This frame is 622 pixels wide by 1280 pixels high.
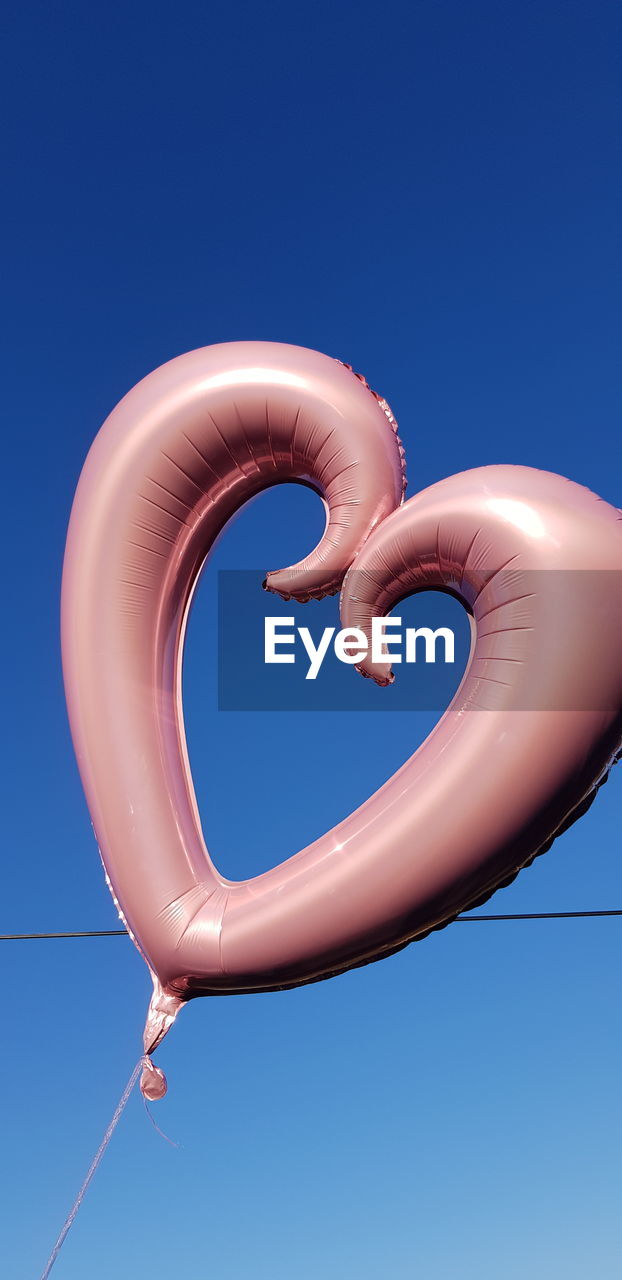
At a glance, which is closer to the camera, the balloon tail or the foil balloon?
Result: the foil balloon

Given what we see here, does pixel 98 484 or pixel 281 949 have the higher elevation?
pixel 98 484

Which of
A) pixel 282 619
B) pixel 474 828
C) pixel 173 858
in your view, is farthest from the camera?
pixel 282 619

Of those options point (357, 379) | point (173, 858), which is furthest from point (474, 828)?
point (357, 379)

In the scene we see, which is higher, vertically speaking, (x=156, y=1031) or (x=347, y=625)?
(x=347, y=625)

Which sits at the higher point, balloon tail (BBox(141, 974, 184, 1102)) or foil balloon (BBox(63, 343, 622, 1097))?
foil balloon (BBox(63, 343, 622, 1097))

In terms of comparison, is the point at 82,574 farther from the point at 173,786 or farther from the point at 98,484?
the point at 173,786

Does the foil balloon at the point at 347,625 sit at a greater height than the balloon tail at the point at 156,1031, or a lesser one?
greater

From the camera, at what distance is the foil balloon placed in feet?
8.52

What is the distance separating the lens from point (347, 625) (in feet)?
9.07

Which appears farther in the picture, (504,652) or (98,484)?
(98,484)

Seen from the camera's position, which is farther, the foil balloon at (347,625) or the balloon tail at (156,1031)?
the balloon tail at (156,1031)

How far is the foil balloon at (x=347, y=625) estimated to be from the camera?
260cm

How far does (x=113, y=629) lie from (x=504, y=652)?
0.91m

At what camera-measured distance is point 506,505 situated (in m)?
2.67
